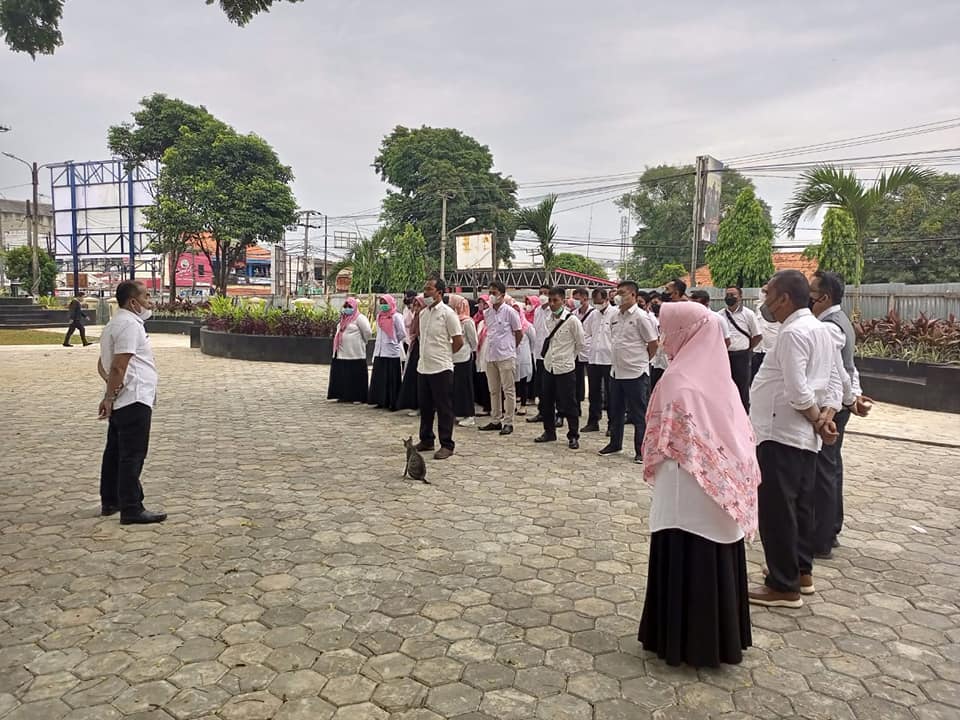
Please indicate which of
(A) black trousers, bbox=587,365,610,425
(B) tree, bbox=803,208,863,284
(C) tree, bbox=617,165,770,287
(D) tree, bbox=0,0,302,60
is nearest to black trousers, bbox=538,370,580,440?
(A) black trousers, bbox=587,365,610,425

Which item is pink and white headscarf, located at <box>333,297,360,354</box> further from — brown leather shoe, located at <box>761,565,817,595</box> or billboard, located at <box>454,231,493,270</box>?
billboard, located at <box>454,231,493,270</box>

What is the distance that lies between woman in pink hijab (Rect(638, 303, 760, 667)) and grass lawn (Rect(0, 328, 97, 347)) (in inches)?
833

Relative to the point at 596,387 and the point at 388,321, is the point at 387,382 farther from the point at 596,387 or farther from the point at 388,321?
the point at 596,387

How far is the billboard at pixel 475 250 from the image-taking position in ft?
125

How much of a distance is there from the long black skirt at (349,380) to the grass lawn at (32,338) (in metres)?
13.7

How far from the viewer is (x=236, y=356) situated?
54.2 ft

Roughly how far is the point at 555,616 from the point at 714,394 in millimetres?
1420

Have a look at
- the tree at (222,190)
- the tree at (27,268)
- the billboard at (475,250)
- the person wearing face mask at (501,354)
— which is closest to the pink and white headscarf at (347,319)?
the person wearing face mask at (501,354)

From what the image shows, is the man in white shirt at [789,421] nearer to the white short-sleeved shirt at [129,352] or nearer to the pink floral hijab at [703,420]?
the pink floral hijab at [703,420]

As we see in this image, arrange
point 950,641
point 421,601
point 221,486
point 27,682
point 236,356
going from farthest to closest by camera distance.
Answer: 1. point 236,356
2. point 221,486
3. point 421,601
4. point 950,641
5. point 27,682

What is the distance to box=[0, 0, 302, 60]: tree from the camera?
680cm

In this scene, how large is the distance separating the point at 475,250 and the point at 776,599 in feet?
119

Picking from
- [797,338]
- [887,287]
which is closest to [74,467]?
[797,338]

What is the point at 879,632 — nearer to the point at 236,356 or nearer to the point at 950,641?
the point at 950,641
